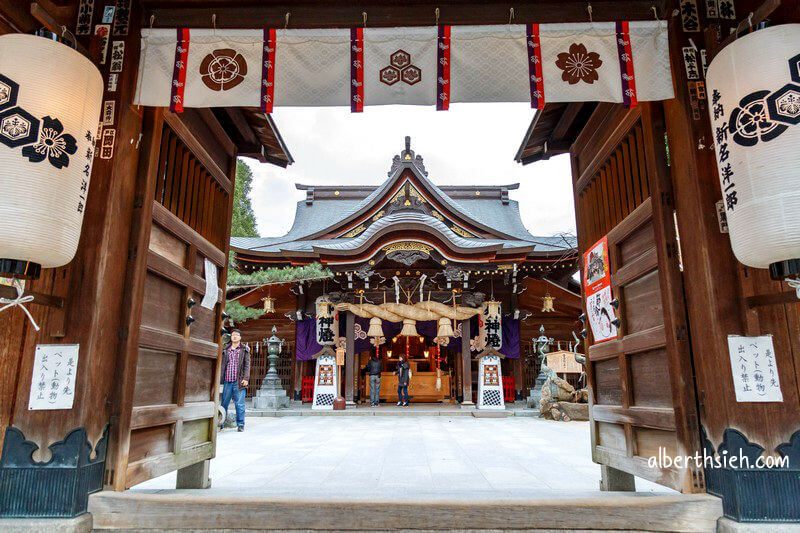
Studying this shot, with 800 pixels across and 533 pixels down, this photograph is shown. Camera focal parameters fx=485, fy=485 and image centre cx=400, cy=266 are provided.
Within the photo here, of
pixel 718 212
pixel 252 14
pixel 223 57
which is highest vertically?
pixel 252 14

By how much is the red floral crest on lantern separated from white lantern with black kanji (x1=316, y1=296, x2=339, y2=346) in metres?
11.5

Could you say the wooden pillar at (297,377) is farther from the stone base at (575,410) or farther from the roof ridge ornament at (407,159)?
the stone base at (575,410)

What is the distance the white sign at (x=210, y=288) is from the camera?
4.55 metres

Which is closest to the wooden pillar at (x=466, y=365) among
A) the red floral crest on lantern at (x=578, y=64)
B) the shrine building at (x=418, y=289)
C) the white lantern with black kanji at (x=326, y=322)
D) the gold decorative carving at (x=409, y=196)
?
the shrine building at (x=418, y=289)

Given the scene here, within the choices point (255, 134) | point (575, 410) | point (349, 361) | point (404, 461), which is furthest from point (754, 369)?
point (349, 361)

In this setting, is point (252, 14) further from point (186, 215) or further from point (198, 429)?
point (198, 429)

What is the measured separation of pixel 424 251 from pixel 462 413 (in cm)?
460

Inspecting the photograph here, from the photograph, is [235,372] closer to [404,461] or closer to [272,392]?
[404,461]

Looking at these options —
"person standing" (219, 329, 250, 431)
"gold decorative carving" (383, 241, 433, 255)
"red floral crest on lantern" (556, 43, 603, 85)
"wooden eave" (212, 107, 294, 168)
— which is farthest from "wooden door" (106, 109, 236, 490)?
"gold decorative carving" (383, 241, 433, 255)

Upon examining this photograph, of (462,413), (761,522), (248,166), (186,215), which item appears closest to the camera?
(761,522)

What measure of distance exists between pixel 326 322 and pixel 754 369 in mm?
12381

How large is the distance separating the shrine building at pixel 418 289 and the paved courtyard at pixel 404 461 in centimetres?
442

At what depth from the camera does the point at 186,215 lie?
4352 mm

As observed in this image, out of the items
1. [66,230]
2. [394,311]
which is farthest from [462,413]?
[66,230]
